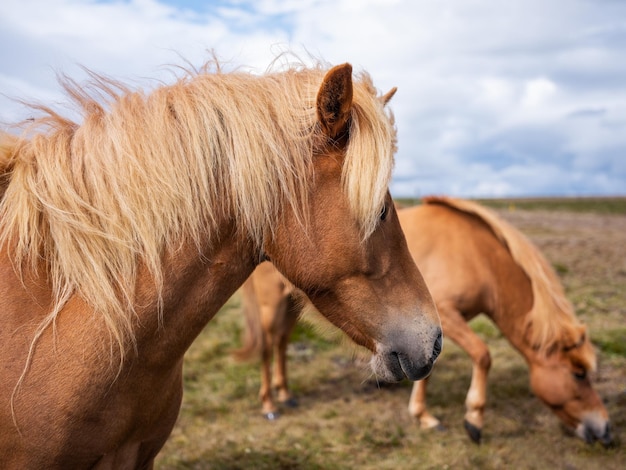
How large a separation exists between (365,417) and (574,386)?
6.83ft

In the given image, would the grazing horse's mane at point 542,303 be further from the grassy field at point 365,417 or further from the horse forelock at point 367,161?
the horse forelock at point 367,161

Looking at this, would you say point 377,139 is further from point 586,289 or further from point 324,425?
point 586,289

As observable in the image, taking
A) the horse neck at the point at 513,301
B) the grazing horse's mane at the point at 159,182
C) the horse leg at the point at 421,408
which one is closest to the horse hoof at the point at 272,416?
the horse leg at the point at 421,408

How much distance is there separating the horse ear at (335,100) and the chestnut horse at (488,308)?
3335mm

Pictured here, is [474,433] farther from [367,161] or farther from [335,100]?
[335,100]

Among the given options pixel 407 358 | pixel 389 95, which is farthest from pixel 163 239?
pixel 389 95

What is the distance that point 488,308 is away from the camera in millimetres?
5609

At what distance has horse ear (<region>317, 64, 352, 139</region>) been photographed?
5.85 ft

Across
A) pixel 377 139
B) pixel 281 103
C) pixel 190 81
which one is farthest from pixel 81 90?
pixel 377 139

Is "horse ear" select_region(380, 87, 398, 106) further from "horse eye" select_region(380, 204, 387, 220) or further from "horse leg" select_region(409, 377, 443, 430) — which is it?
"horse leg" select_region(409, 377, 443, 430)

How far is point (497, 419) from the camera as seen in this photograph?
221 inches

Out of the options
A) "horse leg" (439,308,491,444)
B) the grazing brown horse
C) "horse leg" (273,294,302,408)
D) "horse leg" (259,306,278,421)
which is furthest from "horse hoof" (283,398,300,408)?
the grazing brown horse

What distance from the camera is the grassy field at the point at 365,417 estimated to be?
4730 millimetres

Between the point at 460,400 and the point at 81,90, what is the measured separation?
5.44 metres
